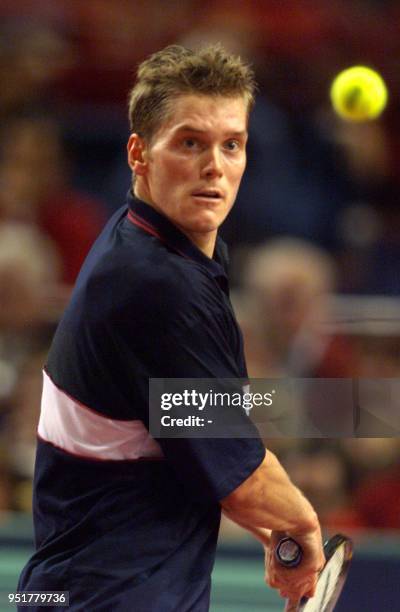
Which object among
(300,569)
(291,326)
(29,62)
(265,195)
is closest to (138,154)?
(300,569)

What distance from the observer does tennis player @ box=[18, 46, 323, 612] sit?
1.73 metres

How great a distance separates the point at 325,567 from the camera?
2.02 metres

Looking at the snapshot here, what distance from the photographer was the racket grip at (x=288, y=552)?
184 cm

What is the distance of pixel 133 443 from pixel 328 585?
1.65 feet

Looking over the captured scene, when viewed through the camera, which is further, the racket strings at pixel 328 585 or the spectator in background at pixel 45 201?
the spectator in background at pixel 45 201

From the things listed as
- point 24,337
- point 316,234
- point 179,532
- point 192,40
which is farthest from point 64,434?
point 192,40

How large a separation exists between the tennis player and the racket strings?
0.50 ft

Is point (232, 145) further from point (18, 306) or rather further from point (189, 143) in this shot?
point (18, 306)

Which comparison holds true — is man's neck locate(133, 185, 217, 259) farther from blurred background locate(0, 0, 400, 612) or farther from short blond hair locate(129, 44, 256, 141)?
blurred background locate(0, 0, 400, 612)

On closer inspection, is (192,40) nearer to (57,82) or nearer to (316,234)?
(57,82)

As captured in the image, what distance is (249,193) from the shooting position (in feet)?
12.9

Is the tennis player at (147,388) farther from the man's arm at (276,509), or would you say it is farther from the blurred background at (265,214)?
the blurred background at (265,214)

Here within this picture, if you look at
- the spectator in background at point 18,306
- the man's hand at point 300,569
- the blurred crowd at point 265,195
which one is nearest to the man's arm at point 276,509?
the man's hand at point 300,569

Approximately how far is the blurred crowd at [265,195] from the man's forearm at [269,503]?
1046 millimetres
